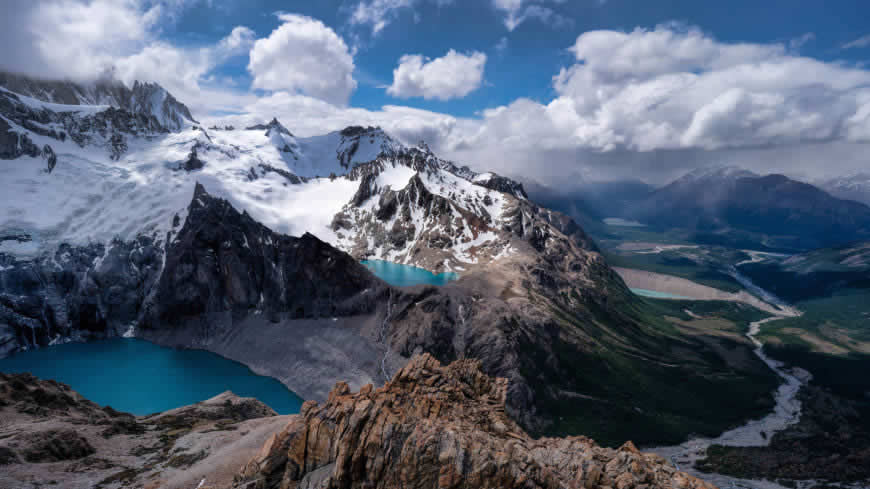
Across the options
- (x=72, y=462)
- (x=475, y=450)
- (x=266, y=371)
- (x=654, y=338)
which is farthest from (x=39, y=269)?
(x=654, y=338)

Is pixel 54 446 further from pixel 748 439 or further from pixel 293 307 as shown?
pixel 748 439

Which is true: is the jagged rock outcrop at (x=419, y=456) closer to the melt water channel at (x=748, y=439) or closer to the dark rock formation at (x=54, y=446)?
the dark rock formation at (x=54, y=446)

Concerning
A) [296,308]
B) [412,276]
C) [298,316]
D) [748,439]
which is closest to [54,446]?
[298,316]

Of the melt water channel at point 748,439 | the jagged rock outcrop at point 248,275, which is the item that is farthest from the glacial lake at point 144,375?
the melt water channel at point 748,439

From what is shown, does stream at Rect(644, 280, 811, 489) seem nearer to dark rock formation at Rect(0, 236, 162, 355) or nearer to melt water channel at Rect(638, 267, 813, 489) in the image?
melt water channel at Rect(638, 267, 813, 489)

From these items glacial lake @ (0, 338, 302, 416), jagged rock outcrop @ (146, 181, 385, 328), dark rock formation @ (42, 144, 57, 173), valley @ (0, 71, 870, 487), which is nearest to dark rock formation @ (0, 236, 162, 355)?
valley @ (0, 71, 870, 487)

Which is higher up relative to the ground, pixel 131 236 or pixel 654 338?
pixel 131 236

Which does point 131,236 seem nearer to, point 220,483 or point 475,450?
point 220,483
